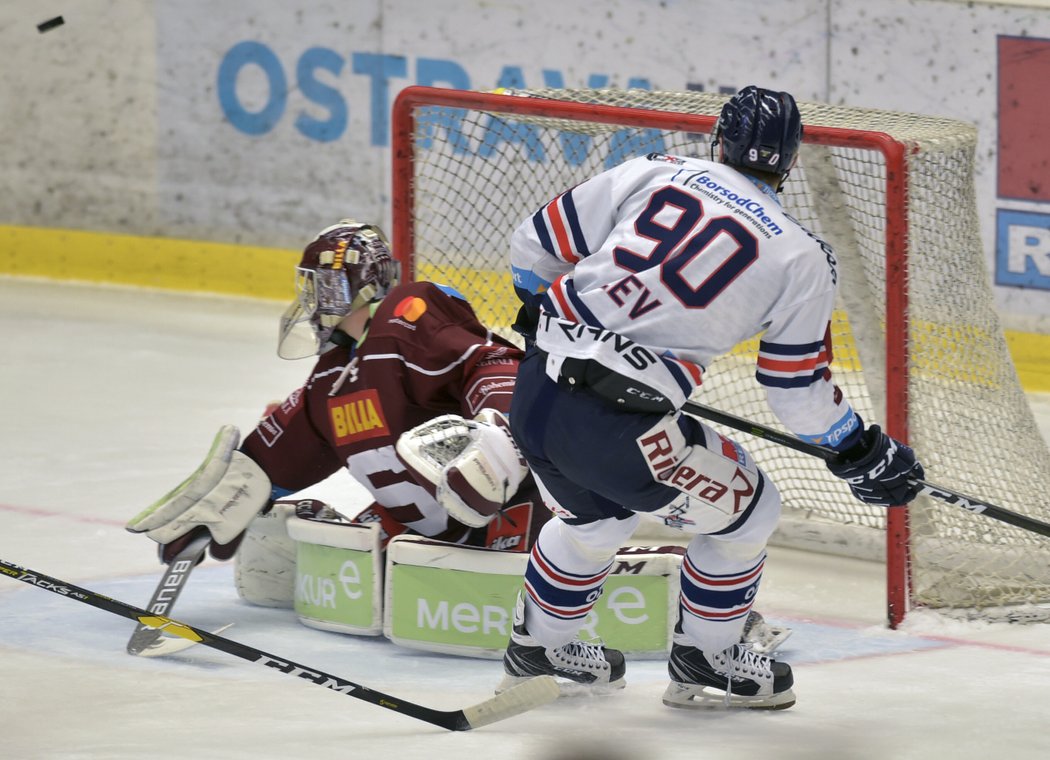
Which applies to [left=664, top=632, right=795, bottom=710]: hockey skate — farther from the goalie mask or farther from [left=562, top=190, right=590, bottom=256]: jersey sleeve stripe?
the goalie mask

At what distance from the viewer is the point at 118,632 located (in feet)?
12.7

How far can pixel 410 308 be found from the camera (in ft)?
12.4

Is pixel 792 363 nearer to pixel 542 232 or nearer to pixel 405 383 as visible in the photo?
pixel 542 232

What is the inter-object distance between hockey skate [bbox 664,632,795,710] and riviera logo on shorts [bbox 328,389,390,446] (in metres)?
0.76

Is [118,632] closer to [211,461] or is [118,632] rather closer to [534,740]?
[211,461]

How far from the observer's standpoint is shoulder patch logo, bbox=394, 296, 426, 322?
12.4ft

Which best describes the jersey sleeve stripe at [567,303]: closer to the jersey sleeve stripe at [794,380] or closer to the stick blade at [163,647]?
the jersey sleeve stripe at [794,380]

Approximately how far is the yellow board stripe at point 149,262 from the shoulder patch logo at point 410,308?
12.6 feet

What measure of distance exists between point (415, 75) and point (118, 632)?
3.80 meters

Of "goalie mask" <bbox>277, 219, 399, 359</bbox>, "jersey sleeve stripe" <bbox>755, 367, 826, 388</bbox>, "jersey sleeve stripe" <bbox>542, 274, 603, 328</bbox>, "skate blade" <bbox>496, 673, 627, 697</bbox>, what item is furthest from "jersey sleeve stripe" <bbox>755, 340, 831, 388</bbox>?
"goalie mask" <bbox>277, 219, 399, 359</bbox>

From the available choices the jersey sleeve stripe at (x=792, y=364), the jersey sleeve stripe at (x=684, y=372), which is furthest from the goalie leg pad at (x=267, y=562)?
the jersey sleeve stripe at (x=792, y=364)

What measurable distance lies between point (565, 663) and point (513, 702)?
8.1 inches

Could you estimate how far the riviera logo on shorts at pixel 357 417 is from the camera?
3.77 meters

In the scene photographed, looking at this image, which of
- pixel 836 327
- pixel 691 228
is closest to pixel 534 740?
pixel 691 228
